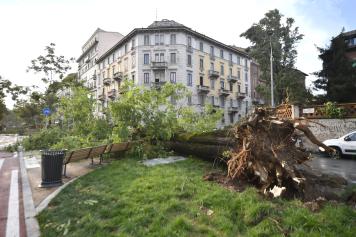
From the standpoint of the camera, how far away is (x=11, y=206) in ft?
20.4

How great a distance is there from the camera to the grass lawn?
4293 millimetres

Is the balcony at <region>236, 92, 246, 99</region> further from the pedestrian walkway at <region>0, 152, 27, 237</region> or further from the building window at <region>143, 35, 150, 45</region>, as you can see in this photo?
the pedestrian walkway at <region>0, 152, 27, 237</region>

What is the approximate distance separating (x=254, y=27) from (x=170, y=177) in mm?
28536

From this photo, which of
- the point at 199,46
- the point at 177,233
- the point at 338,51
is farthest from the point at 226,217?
the point at 199,46

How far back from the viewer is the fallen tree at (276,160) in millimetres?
5812

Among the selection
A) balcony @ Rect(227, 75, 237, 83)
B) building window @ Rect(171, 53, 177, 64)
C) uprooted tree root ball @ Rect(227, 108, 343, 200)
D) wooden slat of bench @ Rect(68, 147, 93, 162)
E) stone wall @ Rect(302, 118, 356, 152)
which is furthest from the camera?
balcony @ Rect(227, 75, 237, 83)

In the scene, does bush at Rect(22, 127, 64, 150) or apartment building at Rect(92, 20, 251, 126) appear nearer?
bush at Rect(22, 127, 64, 150)

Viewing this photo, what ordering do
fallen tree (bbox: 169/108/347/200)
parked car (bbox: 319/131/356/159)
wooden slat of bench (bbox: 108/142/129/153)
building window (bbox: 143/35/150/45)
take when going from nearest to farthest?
1. fallen tree (bbox: 169/108/347/200)
2. wooden slat of bench (bbox: 108/142/129/153)
3. parked car (bbox: 319/131/356/159)
4. building window (bbox: 143/35/150/45)

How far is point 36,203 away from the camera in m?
6.32

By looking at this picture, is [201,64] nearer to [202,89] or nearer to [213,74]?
[213,74]

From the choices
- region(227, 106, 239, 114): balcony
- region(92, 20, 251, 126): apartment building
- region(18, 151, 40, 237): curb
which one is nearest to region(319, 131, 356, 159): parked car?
region(18, 151, 40, 237): curb

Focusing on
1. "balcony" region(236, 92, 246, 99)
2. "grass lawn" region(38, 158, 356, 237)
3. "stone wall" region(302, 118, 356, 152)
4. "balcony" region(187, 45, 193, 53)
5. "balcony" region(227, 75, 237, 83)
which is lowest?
"grass lawn" region(38, 158, 356, 237)

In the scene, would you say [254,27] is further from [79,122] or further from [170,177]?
[170,177]

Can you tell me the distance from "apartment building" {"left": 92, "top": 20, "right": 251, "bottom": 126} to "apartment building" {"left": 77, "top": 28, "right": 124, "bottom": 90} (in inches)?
186
